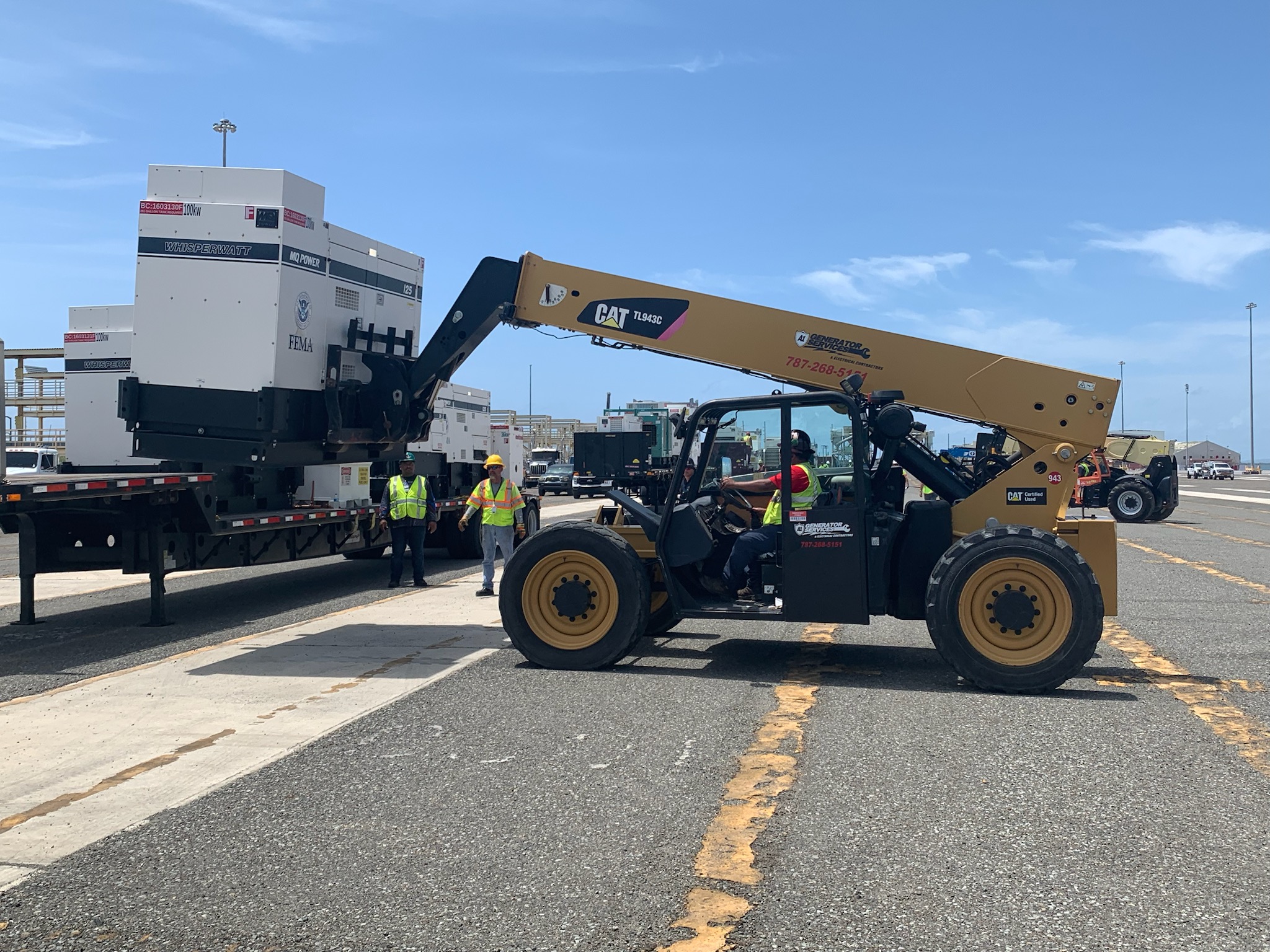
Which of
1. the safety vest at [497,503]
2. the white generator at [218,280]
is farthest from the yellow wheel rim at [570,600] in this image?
the safety vest at [497,503]

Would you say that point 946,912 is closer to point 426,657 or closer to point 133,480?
point 426,657

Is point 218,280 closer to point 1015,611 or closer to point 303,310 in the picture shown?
point 303,310

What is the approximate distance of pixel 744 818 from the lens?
5008 millimetres

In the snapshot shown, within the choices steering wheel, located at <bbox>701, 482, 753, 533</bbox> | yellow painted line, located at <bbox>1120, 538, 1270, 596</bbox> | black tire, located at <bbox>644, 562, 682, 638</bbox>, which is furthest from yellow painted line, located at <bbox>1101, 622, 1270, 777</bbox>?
yellow painted line, located at <bbox>1120, 538, 1270, 596</bbox>

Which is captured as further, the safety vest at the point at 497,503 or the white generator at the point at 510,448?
the white generator at the point at 510,448

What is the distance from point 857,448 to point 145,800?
5.35 meters

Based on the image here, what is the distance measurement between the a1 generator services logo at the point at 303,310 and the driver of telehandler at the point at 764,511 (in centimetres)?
498

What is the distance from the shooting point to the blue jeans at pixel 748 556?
852 centimetres

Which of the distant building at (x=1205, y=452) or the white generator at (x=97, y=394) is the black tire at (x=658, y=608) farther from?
the distant building at (x=1205, y=452)

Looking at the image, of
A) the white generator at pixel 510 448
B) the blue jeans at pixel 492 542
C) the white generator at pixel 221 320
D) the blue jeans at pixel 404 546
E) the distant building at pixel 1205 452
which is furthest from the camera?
the distant building at pixel 1205 452

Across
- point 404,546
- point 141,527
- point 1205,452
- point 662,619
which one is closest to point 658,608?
point 662,619

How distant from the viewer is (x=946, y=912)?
3961 millimetres

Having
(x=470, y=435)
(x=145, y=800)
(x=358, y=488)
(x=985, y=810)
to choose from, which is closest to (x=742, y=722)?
(x=985, y=810)

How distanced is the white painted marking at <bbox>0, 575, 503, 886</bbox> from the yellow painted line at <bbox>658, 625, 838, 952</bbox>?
264cm
